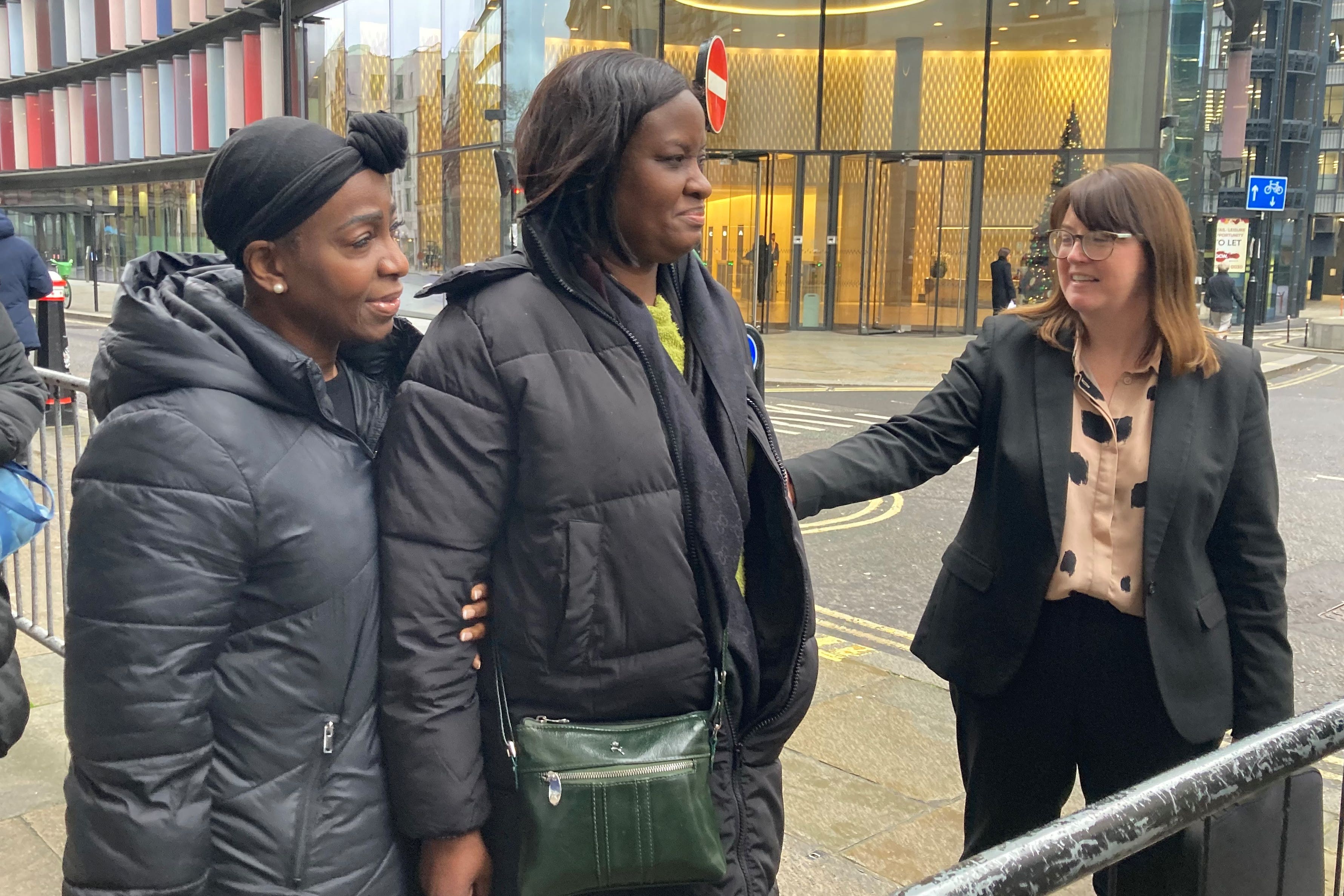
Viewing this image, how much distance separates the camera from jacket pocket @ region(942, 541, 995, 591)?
Result: 103 inches

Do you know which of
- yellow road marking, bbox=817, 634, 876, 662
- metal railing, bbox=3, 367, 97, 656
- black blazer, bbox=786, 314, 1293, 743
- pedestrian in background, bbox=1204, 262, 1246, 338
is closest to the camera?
black blazer, bbox=786, 314, 1293, 743

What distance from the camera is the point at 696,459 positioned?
184cm

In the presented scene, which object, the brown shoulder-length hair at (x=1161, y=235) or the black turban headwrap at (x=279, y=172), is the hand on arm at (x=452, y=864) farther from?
the brown shoulder-length hair at (x=1161, y=235)

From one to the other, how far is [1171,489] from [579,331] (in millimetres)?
1376

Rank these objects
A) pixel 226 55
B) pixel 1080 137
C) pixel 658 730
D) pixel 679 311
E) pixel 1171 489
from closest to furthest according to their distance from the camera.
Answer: pixel 658 730, pixel 679 311, pixel 1171 489, pixel 1080 137, pixel 226 55


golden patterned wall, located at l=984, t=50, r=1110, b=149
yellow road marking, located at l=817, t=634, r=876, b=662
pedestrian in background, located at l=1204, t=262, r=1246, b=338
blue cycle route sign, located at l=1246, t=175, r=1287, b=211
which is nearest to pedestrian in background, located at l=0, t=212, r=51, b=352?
yellow road marking, located at l=817, t=634, r=876, b=662

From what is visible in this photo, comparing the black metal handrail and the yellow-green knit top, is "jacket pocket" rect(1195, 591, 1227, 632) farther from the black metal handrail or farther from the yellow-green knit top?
the yellow-green knit top

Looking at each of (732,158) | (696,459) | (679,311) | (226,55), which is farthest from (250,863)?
(226,55)

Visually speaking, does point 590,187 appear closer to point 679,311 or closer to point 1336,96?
point 679,311

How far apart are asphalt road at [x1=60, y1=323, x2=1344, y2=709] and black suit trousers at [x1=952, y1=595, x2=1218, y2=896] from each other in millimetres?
2634

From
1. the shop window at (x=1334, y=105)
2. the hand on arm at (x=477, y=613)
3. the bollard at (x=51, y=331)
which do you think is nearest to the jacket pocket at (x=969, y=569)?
the hand on arm at (x=477, y=613)

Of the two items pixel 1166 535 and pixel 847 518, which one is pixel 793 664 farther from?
pixel 847 518

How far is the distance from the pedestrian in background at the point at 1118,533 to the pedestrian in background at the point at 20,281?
328 inches

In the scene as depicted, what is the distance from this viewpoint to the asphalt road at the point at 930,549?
5.56m
